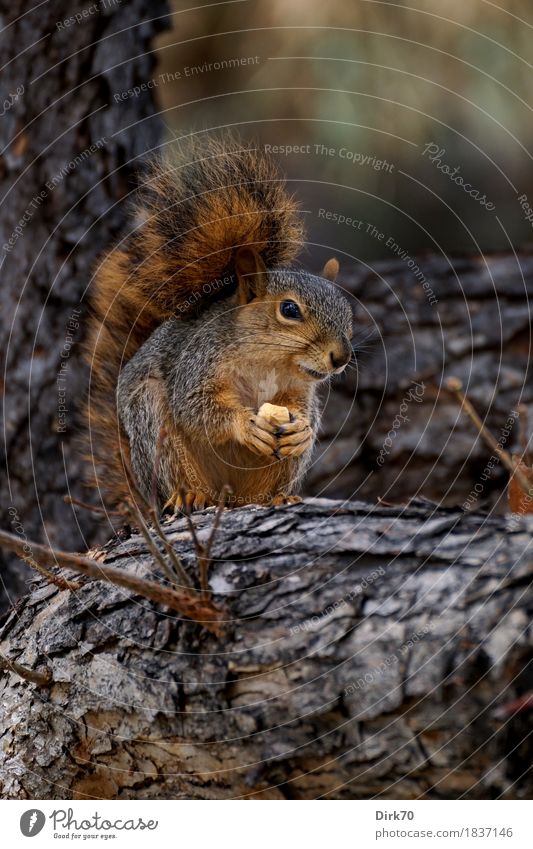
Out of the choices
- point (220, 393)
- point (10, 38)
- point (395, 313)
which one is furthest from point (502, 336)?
point (10, 38)

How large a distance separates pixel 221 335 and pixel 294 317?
110mm

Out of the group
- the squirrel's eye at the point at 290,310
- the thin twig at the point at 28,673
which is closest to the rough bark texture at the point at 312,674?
the thin twig at the point at 28,673

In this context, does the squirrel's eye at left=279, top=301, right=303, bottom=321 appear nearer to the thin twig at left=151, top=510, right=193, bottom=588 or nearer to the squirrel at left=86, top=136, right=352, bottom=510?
the squirrel at left=86, top=136, right=352, bottom=510

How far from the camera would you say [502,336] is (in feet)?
5.92

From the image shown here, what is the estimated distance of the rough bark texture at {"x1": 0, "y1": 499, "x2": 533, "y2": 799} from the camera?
0.84 meters

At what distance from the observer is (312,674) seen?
881 millimetres

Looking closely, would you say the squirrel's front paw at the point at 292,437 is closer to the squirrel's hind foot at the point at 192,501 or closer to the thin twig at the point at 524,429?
the squirrel's hind foot at the point at 192,501

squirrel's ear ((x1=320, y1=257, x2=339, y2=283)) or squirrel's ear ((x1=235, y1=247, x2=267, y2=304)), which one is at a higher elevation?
squirrel's ear ((x1=320, y1=257, x2=339, y2=283))

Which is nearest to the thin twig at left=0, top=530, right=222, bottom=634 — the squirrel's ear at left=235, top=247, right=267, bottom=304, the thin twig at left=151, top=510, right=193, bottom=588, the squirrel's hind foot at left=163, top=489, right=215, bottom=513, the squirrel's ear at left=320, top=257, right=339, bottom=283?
the thin twig at left=151, top=510, right=193, bottom=588

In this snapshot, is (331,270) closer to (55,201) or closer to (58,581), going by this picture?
(55,201)

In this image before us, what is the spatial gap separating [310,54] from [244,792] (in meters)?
1.29

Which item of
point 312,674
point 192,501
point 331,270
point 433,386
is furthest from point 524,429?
point 433,386

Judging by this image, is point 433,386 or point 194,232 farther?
point 433,386

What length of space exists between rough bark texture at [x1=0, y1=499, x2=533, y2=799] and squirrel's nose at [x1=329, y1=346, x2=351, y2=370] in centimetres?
30
